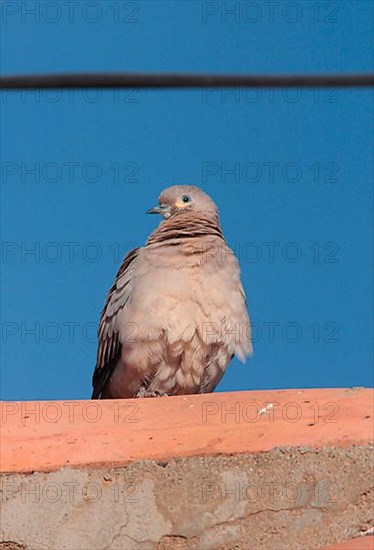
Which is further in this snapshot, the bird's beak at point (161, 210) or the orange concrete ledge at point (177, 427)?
the bird's beak at point (161, 210)

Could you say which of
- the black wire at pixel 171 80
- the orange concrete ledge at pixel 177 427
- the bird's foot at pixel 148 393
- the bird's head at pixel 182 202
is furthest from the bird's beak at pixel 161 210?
the black wire at pixel 171 80

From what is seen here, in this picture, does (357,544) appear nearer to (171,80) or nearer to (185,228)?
(171,80)

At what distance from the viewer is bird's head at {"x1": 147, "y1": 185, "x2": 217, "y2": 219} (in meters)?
7.17

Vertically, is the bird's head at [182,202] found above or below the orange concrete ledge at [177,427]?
above

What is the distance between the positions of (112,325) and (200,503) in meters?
2.89

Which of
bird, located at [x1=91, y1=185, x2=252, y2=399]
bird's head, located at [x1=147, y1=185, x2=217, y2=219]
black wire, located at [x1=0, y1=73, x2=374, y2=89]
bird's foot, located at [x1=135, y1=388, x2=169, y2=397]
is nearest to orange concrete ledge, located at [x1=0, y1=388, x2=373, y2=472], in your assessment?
black wire, located at [x1=0, y1=73, x2=374, y2=89]

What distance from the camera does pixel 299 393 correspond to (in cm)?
422

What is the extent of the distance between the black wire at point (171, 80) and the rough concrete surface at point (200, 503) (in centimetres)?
166

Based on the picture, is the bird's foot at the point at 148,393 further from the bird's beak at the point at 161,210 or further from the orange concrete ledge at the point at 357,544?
the orange concrete ledge at the point at 357,544

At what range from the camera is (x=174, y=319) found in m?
6.22

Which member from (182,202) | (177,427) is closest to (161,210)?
(182,202)

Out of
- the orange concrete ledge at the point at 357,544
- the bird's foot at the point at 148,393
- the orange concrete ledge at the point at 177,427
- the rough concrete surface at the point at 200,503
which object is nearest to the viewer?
the orange concrete ledge at the point at 357,544

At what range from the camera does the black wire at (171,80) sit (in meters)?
2.56

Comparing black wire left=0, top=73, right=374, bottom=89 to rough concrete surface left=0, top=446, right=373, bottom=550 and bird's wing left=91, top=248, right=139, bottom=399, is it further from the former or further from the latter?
bird's wing left=91, top=248, right=139, bottom=399
